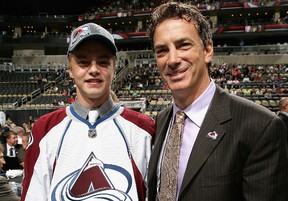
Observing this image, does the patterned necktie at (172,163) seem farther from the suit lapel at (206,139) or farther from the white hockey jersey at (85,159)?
the white hockey jersey at (85,159)

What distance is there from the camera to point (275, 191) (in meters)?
1.36

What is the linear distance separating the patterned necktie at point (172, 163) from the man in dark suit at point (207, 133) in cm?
1

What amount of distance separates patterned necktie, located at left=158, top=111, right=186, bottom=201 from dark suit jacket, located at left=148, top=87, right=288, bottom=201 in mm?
67

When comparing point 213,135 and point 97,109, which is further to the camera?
point 97,109

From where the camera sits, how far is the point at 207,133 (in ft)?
5.05

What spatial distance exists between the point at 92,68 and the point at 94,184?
63cm

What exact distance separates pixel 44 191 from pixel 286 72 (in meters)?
20.8

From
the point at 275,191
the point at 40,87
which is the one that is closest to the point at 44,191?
the point at 275,191

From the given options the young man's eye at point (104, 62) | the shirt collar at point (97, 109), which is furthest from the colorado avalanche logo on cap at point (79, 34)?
the shirt collar at point (97, 109)

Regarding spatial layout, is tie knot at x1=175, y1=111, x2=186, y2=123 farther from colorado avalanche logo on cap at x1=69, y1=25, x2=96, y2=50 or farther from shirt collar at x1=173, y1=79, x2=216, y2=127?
colorado avalanche logo on cap at x1=69, y1=25, x2=96, y2=50

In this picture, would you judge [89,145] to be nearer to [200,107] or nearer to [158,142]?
[158,142]

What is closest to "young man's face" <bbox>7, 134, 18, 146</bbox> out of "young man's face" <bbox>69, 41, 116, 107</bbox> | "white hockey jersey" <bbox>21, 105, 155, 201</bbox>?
"white hockey jersey" <bbox>21, 105, 155, 201</bbox>

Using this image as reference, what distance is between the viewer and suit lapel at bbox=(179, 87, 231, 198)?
1.50 metres

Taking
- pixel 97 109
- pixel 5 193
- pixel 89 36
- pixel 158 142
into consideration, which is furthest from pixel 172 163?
pixel 5 193
